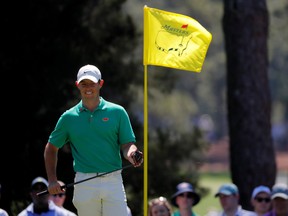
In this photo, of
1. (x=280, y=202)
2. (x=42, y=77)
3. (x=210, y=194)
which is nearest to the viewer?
(x=280, y=202)

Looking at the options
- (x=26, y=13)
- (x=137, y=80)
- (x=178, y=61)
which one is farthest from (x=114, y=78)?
(x=178, y=61)

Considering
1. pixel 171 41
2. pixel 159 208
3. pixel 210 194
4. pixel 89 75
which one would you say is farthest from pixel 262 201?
pixel 210 194

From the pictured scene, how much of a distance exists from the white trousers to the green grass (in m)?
15.9

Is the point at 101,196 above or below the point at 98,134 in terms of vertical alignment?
below

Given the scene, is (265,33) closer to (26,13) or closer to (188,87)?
(26,13)

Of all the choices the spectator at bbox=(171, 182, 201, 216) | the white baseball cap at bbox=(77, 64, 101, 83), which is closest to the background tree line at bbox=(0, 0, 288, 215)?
the spectator at bbox=(171, 182, 201, 216)

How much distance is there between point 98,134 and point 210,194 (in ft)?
78.2

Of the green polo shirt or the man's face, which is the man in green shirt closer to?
the green polo shirt

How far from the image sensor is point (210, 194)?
107ft

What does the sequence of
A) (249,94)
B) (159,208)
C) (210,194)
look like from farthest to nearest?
(210,194) < (249,94) < (159,208)

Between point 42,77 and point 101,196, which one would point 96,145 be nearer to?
point 101,196

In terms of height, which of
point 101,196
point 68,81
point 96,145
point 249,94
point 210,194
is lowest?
point 210,194

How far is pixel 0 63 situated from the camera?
656 inches

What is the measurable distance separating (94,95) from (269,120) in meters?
9.14
